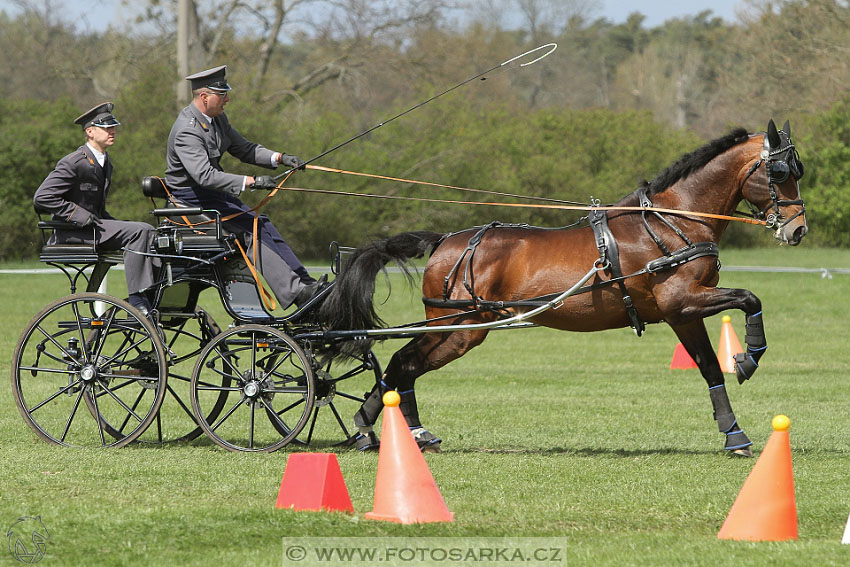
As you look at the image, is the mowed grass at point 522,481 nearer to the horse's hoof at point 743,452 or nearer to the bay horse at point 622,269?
the horse's hoof at point 743,452

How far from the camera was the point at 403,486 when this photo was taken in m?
5.36

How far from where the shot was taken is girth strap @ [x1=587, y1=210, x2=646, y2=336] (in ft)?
24.1

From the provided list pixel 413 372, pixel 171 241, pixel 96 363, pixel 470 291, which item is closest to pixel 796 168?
pixel 470 291

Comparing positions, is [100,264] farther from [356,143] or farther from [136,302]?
[356,143]

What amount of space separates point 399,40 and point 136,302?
30857 millimetres

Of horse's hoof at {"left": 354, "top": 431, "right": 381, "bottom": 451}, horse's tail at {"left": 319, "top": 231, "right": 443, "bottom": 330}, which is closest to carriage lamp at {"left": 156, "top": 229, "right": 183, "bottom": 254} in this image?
horse's tail at {"left": 319, "top": 231, "right": 443, "bottom": 330}

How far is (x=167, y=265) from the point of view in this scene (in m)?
7.70

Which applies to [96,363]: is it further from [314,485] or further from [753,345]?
[753,345]

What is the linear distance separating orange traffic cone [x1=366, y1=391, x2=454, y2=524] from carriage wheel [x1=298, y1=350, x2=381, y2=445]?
84.5 inches

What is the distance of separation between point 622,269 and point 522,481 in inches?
66.0

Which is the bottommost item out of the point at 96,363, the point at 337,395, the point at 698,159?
the point at 337,395

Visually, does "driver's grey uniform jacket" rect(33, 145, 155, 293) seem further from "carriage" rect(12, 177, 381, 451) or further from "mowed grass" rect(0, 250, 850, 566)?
"mowed grass" rect(0, 250, 850, 566)

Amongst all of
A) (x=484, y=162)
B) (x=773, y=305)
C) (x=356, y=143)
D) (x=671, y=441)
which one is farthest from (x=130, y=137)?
(x=671, y=441)

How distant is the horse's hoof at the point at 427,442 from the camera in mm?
7695
